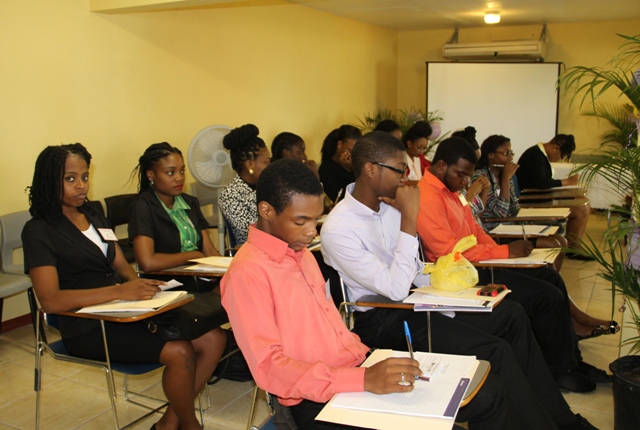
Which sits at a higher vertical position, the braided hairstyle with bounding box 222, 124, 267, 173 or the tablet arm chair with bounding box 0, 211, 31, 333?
the braided hairstyle with bounding box 222, 124, 267, 173

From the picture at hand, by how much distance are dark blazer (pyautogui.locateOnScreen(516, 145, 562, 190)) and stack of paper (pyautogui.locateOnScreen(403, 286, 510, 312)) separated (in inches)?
145

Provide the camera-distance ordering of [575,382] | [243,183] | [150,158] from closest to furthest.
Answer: [575,382] → [150,158] → [243,183]

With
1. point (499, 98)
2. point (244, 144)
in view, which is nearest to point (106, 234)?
point (244, 144)

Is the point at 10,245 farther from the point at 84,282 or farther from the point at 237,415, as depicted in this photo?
the point at 237,415

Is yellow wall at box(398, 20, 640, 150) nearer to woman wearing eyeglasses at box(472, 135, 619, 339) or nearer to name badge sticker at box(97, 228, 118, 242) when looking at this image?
woman wearing eyeglasses at box(472, 135, 619, 339)

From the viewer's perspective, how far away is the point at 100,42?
4750 mm

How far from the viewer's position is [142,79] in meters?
5.14

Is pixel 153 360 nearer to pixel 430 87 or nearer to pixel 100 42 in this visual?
pixel 100 42

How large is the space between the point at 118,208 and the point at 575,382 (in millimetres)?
3416

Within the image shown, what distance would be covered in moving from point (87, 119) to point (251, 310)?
356 cm

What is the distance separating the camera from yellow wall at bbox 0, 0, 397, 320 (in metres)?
4.25

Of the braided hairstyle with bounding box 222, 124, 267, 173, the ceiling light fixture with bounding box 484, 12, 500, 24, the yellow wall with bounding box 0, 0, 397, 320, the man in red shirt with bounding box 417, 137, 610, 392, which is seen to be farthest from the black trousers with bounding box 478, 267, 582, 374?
the ceiling light fixture with bounding box 484, 12, 500, 24

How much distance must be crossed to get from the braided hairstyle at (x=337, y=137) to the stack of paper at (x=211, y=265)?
8.51 feet

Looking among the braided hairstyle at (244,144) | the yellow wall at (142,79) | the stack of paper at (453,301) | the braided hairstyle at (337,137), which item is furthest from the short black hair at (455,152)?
the yellow wall at (142,79)
